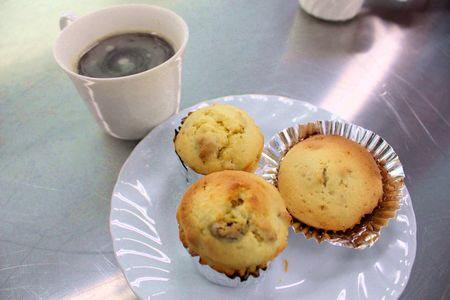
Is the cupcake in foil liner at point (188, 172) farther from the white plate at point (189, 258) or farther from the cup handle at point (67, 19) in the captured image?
the cup handle at point (67, 19)

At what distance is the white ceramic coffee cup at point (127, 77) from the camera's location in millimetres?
771

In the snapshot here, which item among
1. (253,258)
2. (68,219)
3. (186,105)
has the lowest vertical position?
(68,219)

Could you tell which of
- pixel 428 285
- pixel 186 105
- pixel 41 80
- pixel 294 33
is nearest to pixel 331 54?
pixel 294 33

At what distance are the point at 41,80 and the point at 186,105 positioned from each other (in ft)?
1.54

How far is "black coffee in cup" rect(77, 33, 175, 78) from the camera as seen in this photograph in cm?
83

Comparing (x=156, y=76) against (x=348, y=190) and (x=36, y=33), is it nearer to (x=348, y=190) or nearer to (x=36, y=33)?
(x=348, y=190)

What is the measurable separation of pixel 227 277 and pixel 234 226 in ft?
0.35

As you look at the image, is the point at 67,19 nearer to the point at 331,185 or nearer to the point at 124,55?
the point at 124,55

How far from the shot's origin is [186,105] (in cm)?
109

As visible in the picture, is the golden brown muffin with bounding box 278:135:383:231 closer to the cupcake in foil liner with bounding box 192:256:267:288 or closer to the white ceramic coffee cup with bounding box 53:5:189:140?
the cupcake in foil liner with bounding box 192:256:267:288

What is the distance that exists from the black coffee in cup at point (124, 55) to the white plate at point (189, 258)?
18 centimetres

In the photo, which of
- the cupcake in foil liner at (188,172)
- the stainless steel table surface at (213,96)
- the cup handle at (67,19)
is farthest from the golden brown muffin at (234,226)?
the cup handle at (67,19)

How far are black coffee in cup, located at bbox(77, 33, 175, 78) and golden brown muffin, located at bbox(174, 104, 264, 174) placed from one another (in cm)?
16

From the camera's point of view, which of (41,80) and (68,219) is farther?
(41,80)
